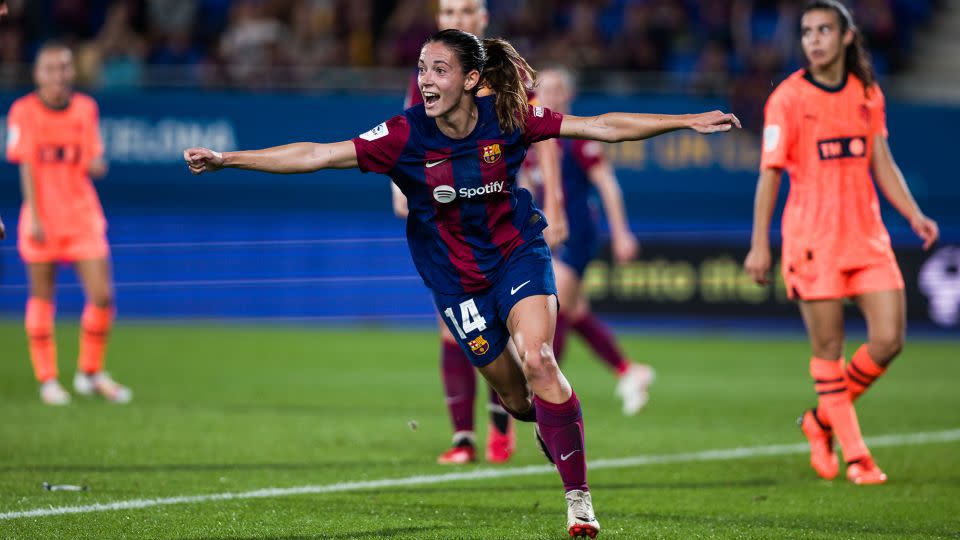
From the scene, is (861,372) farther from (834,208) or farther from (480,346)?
(480,346)

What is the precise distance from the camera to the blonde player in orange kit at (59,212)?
10724 millimetres

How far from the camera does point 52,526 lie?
5.62 meters

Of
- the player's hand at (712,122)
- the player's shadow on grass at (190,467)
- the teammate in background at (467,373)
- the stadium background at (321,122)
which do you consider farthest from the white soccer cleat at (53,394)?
the stadium background at (321,122)

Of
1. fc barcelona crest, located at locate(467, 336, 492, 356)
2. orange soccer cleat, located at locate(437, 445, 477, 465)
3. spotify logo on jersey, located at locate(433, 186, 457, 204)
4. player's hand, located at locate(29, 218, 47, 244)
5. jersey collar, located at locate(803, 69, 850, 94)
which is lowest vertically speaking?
orange soccer cleat, located at locate(437, 445, 477, 465)

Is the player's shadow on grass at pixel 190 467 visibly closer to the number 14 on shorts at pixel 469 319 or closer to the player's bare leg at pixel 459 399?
the player's bare leg at pixel 459 399

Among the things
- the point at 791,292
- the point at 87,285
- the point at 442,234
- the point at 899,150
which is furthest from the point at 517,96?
the point at 899,150

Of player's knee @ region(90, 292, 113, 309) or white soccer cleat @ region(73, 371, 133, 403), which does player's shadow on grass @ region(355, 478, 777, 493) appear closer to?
white soccer cleat @ region(73, 371, 133, 403)

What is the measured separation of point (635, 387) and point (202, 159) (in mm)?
5745

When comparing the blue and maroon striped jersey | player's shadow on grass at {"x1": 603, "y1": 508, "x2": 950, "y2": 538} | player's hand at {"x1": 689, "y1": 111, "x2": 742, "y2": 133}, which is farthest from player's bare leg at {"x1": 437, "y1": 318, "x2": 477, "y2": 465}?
player's hand at {"x1": 689, "y1": 111, "x2": 742, "y2": 133}

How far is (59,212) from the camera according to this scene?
426 inches

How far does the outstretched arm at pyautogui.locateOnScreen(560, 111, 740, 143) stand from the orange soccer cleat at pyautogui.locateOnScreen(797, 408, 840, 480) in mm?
2478

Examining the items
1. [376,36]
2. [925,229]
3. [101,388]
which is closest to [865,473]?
[925,229]

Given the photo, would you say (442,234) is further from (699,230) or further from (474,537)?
(699,230)

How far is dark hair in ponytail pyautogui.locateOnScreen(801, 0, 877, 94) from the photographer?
713 centimetres
